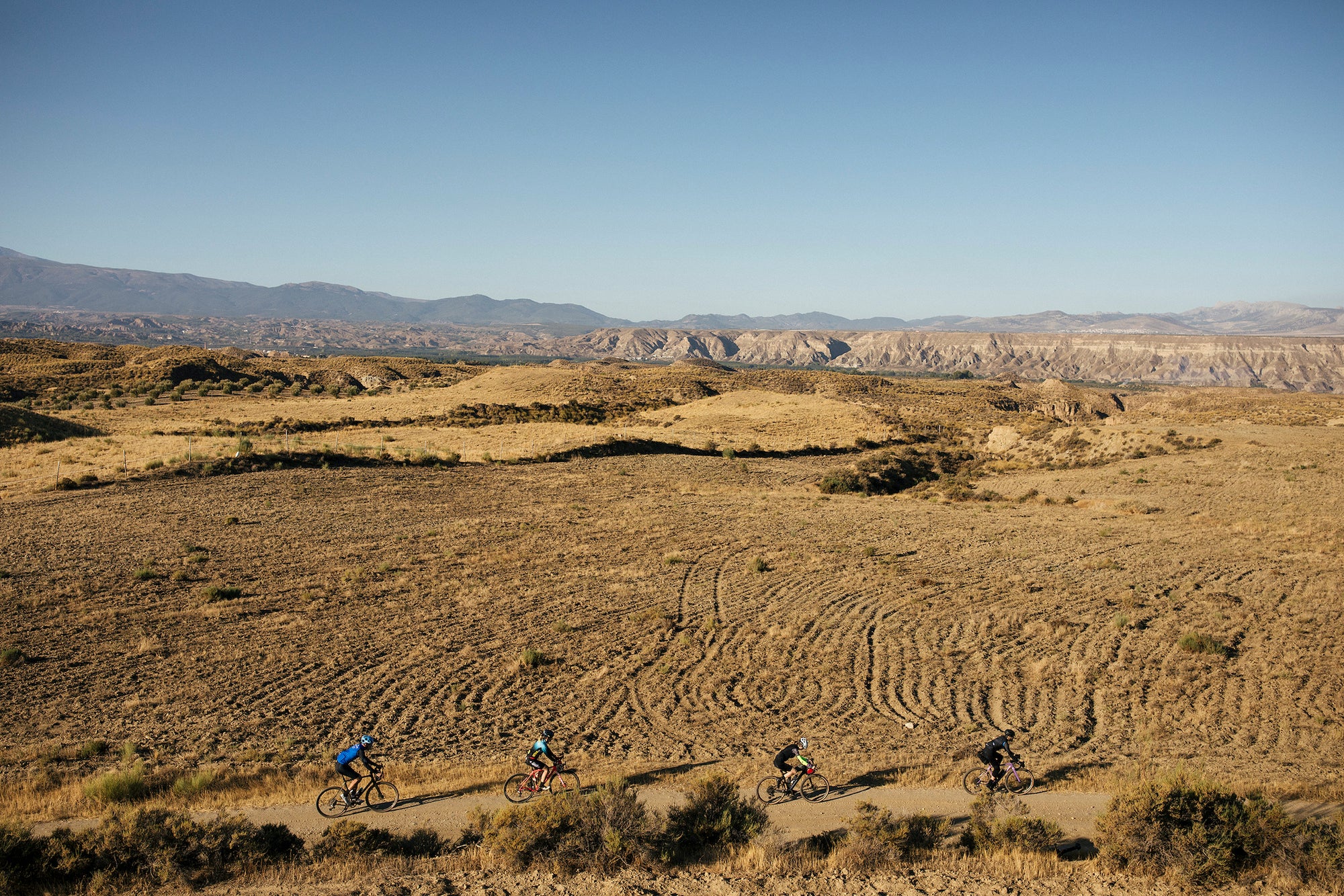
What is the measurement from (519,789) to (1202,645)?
1480cm

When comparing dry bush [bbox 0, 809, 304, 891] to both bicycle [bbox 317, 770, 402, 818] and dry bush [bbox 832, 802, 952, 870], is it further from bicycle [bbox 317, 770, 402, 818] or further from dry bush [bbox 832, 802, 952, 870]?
dry bush [bbox 832, 802, 952, 870]

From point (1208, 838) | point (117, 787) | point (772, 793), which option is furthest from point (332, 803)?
point (1208, 838)

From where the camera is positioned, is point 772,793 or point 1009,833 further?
point 772,793

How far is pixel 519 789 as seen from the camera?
31.7ft

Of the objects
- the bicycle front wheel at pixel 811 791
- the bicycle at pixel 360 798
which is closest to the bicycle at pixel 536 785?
the bicycle at pixel 360 798

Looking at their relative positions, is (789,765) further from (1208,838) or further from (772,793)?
(1208,838)

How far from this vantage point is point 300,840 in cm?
853

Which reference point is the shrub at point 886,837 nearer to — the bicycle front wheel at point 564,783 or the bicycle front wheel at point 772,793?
the bicycle front wheel at point 772,793

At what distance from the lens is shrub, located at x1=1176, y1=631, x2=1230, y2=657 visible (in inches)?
624

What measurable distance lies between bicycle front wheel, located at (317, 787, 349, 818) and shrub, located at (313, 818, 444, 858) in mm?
522

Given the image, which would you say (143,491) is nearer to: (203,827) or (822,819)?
(203,827)

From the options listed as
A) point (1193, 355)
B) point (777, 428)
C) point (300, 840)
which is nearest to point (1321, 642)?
point (300, 840)

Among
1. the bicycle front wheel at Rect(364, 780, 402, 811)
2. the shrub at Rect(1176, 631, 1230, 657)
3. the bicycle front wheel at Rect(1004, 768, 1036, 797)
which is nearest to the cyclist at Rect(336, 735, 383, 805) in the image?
the bicycle front wheel at Rect(364, 780, 402, 811)

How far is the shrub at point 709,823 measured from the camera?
877 cm
